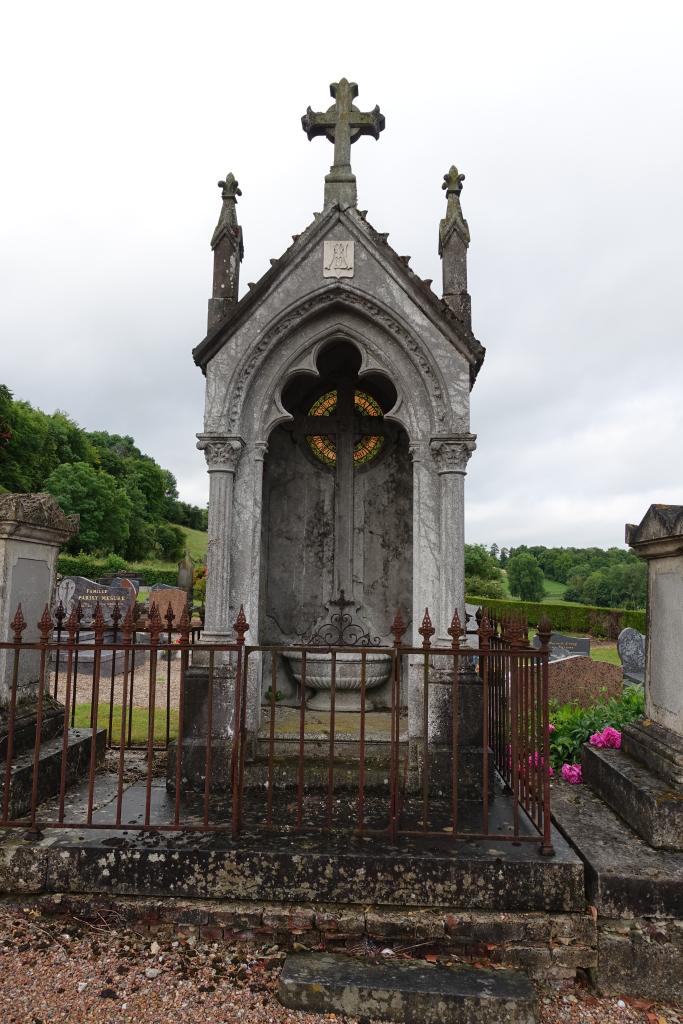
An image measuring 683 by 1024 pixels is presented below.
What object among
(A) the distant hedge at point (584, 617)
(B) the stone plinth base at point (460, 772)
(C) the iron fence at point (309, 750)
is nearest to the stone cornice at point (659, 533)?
(C) the iron fence at point (309, 750)

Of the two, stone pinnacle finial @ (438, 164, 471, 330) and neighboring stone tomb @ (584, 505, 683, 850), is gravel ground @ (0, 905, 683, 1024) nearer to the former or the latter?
neighboring stone tomb @ (584, 505, 683, 850)

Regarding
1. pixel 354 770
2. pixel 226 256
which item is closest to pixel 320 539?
pixel 354 770

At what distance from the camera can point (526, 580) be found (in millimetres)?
51438

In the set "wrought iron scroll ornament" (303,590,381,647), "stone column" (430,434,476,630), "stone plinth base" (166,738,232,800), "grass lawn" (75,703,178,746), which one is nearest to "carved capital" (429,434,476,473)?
"stone column" (430,434,476,630)

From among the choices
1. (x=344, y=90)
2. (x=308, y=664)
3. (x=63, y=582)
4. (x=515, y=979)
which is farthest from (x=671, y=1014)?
(x=63, y=582)

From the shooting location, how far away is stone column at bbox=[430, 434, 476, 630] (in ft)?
15.7

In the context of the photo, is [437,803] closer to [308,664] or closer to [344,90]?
[308,664]

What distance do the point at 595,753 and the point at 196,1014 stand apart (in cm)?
335

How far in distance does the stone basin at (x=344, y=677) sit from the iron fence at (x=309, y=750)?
3 cm

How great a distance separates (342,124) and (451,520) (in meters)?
3.73

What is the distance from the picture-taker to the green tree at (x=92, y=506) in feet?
173

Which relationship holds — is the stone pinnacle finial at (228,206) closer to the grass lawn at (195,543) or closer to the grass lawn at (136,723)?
the grass lawn at (136,723)

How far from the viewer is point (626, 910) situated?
333cm

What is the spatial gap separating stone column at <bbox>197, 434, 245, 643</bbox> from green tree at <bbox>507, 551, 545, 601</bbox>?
48.7 m
